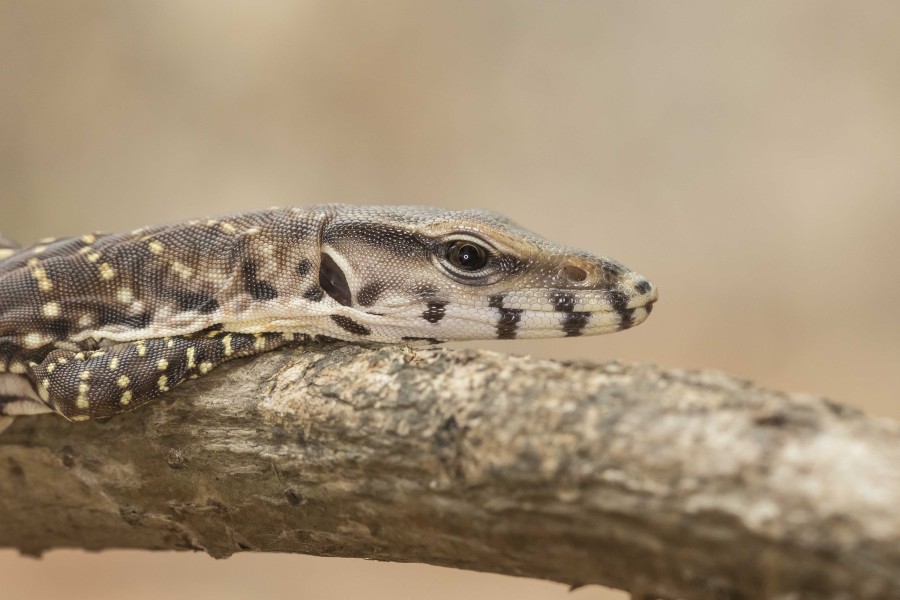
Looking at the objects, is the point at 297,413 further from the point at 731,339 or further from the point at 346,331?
the point at 731,339

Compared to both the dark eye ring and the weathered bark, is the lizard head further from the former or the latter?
the weathered bark

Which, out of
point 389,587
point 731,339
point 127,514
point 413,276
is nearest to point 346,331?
point 413,276

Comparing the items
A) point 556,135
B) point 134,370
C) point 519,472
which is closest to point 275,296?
point 134,370

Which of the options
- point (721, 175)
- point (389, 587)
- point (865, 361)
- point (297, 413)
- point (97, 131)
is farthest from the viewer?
point (97, 131)

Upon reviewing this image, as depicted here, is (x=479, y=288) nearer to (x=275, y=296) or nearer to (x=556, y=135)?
(x=275, y=296)

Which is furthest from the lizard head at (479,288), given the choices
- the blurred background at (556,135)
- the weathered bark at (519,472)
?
the blurred background at (556,135)

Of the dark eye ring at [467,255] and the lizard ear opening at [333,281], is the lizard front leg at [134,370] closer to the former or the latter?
the lizard ear opening at [333,281]
